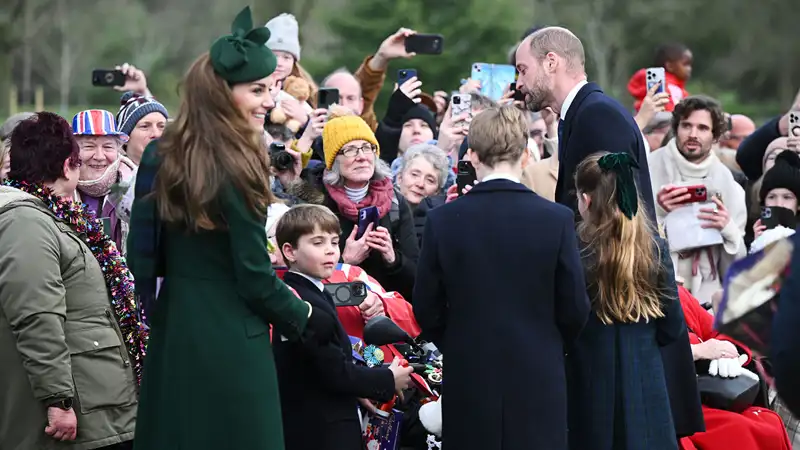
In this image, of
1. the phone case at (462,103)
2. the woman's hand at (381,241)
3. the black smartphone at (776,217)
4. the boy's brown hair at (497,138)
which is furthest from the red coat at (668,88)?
the boy's brown hair at (497,138)

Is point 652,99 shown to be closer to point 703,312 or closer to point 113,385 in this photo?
point 703,312

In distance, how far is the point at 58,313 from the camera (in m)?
5.38

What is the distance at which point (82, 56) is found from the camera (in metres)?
52.1

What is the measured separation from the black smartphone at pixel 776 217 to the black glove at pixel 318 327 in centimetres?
423

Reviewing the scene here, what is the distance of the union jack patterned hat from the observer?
6.82 m

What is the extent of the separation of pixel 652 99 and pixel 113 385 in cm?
465

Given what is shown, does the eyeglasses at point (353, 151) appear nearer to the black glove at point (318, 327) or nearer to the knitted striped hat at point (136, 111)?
the knitted striped hat at point (136, 111)

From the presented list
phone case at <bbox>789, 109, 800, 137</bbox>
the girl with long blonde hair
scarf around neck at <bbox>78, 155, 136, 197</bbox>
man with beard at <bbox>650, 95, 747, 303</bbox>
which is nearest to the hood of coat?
scarf around neck at <bbox>78, 155, 136, 197</bbox>

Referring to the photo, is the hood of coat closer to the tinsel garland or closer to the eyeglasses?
the tinsel garland

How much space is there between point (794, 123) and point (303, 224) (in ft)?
15.0

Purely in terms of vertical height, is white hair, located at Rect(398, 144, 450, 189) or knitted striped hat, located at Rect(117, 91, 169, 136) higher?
knitted striped hat, located at Rect(117, 91, 169, 136)

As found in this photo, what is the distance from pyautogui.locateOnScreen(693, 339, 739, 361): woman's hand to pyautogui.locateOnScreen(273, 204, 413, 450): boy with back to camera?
1.68 metres

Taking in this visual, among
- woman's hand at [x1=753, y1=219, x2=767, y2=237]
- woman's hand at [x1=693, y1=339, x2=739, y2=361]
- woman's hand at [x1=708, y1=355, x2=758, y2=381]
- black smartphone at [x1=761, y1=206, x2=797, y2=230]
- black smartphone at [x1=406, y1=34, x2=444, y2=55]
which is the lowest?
woman's hand at [x1=708, y1=355, x2=758, y2=381]

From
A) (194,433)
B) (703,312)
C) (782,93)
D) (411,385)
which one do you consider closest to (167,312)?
(194,433)
